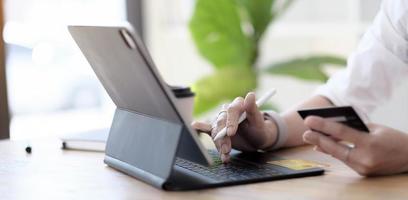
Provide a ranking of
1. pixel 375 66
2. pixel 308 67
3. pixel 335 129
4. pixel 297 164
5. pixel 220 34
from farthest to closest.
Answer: pixel 220 34 < pixel 308 67 < pixel 375 66 < pixel 297 164 < pixel 335 129

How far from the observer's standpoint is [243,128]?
4.70 ft

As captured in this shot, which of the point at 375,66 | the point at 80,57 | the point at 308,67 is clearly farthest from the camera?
the point at 80,57

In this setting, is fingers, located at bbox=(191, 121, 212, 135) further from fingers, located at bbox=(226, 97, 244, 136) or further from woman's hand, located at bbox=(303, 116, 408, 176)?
woman's hand, located at bbox=(303, 116, 408, 176)

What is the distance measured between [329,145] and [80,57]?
219 cm

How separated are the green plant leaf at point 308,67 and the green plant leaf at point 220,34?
15 centimetres

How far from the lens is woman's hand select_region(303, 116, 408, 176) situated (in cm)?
116

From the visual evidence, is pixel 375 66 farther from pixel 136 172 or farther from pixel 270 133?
pixel 136 172

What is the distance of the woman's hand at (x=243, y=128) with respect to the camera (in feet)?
4.45

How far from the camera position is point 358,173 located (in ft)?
3.94

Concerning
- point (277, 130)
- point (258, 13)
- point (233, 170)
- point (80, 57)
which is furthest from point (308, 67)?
point (233, 170)

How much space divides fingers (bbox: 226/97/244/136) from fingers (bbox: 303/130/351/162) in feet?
0.60

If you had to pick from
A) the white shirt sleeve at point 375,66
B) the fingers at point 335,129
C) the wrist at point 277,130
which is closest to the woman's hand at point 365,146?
the fingers at point 335,129

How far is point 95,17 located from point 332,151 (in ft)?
8.87

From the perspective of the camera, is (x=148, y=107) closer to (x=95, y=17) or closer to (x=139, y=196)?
(x=139, y=196)
